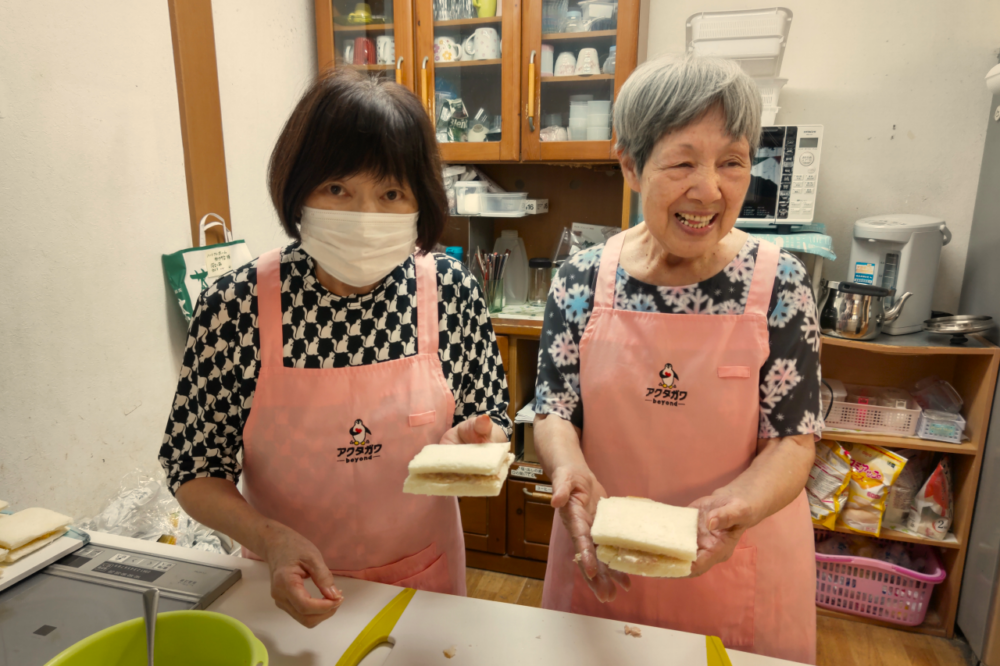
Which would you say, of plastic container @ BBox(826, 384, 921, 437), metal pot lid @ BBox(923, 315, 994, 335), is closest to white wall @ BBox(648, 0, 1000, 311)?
metal pot lid @ BBox(923, 315, 994, 335)

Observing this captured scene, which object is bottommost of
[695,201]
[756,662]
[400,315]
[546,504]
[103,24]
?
[546,504]

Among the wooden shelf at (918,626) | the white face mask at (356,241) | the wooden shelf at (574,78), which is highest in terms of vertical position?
the wooden shelf at (574,78)

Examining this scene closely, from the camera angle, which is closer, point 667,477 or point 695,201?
point 695,201

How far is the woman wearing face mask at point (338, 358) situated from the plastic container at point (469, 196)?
1.54 m

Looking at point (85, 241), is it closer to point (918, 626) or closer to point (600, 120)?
point (600, 120)

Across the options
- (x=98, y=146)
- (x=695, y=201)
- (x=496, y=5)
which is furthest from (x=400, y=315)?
(x=496, y=5)

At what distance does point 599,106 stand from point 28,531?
2249mm

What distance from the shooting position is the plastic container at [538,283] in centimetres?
285

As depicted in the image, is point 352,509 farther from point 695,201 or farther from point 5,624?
point 695,201

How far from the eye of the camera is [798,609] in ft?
3.75

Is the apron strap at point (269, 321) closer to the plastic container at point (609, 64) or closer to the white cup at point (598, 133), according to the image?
the white cup at point (598, 133)

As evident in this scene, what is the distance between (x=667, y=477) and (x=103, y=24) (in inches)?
72.2

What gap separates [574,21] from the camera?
245 centimetres

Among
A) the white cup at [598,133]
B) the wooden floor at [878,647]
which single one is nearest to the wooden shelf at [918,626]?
the wooden floor at [878,647]
